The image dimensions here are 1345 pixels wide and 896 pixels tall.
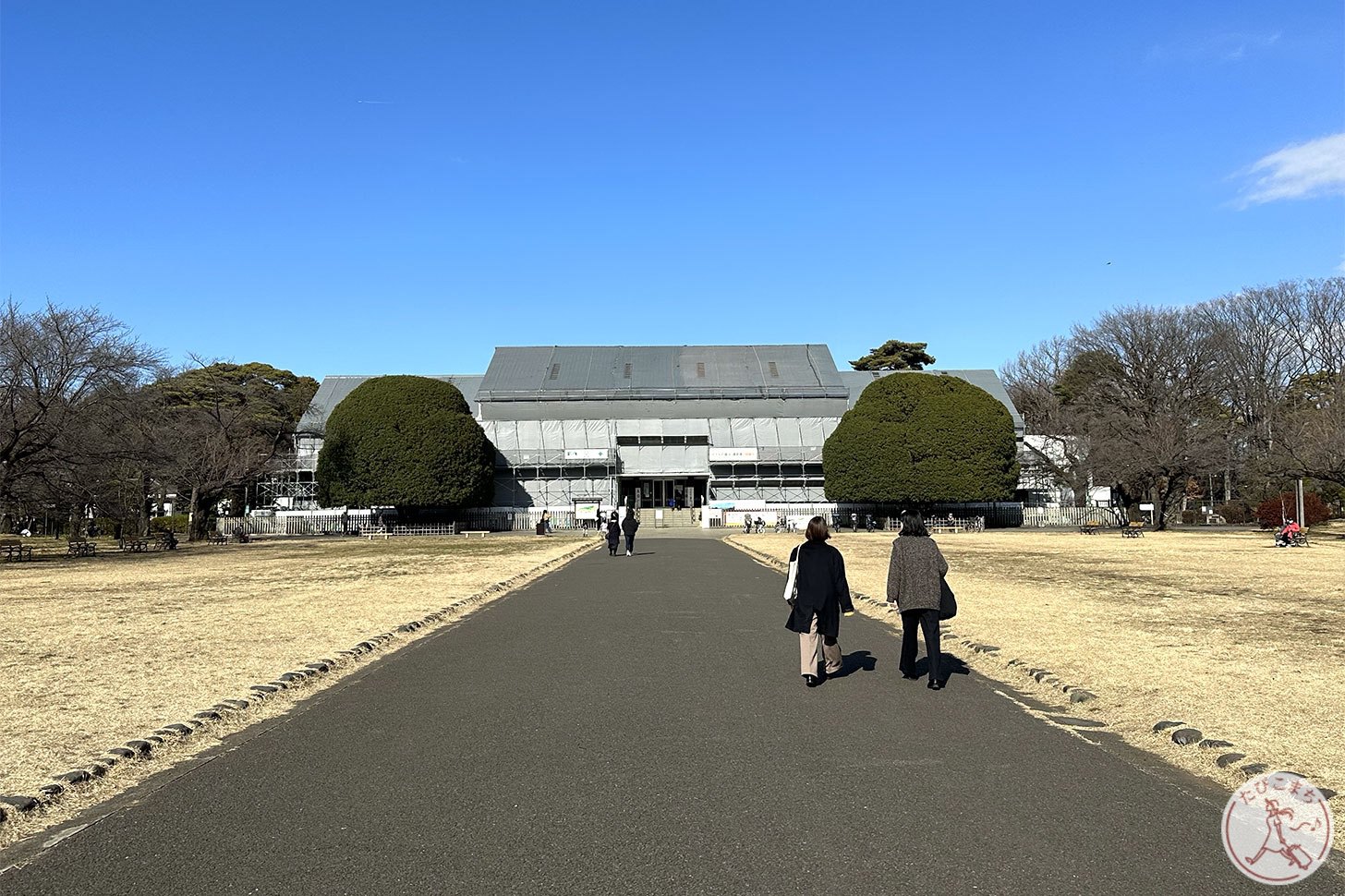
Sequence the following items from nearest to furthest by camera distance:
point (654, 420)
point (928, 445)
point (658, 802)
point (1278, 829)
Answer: point (1278, 829), point (658, 802), point (928, 445), point (654, 420)

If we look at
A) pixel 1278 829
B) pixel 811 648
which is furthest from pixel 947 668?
pixel 1278 829

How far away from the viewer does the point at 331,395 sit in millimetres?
79375

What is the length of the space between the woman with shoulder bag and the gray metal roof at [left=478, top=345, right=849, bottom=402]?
6948 cm

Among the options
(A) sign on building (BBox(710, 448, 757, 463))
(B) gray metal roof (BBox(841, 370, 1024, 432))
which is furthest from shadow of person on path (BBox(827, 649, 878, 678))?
(B) gray metal roof (BBox(841, 370, 1024, 432))

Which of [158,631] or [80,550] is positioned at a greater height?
[80,550]

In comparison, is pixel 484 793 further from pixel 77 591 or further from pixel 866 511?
pixel 866 511

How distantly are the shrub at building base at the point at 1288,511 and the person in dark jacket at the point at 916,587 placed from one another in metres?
47.2

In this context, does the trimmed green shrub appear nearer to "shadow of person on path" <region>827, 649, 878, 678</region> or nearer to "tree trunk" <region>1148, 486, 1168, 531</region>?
"shadow of person on path" <region>827, 649, 878, 678</region>

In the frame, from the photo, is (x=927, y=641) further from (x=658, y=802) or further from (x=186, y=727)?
(x=186, y=727)

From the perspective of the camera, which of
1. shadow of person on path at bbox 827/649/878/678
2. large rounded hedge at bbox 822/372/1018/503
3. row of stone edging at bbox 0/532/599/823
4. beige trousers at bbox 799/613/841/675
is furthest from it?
large rounded hedge at bbox 822/372/1018/503

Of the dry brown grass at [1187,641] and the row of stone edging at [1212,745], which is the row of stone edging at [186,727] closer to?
the dry brown grass at [1187,641]

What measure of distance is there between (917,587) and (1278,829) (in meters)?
4.25

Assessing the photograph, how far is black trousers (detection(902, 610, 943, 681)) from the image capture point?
29.3 feet

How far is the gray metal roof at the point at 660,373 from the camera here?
79.0 metres
